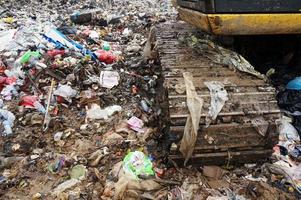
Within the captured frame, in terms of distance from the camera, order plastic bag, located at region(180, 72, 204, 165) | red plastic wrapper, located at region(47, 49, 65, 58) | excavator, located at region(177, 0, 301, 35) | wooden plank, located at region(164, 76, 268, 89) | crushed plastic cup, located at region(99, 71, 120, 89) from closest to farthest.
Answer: plastic bag, located at region(180, 72, 204, 165)
wooden plank, located at region(164, 76, 268, 89)
excavator, located at region(177, 0, 301, 35)
crushed plastic cup, located at region(99, 71, 120, 89)
red plastic wrapper, located at region(47, 49, 65, 58)

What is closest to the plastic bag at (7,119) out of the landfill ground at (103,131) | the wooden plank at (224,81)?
the landfill ground at (103,131)

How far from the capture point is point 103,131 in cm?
373

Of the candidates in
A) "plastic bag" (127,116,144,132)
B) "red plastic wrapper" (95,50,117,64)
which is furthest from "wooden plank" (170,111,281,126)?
"red plastic wrapper" (95,50,117,64)

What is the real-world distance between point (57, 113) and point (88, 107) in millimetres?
344

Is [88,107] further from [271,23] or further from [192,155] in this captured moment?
[271,23]

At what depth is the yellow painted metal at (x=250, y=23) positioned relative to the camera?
130 inches

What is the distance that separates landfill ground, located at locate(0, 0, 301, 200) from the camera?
298 cm

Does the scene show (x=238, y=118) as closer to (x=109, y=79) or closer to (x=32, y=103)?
(x=109, y=79)

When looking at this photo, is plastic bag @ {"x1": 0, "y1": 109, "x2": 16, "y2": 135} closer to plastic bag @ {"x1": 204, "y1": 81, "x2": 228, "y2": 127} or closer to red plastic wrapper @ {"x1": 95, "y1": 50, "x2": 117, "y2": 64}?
red plastic wrapper @ {"x1": 95, "y1": 50, "x2": 117, "y2": 64}

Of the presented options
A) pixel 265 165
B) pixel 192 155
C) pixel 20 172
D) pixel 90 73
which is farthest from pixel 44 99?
pixel 265 165

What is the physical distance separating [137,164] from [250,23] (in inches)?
63.5

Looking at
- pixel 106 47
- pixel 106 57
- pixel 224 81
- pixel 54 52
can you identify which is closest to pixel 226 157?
pixel 224 81

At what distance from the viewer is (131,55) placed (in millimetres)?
5738

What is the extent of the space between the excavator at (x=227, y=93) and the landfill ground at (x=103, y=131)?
0.12 meters
